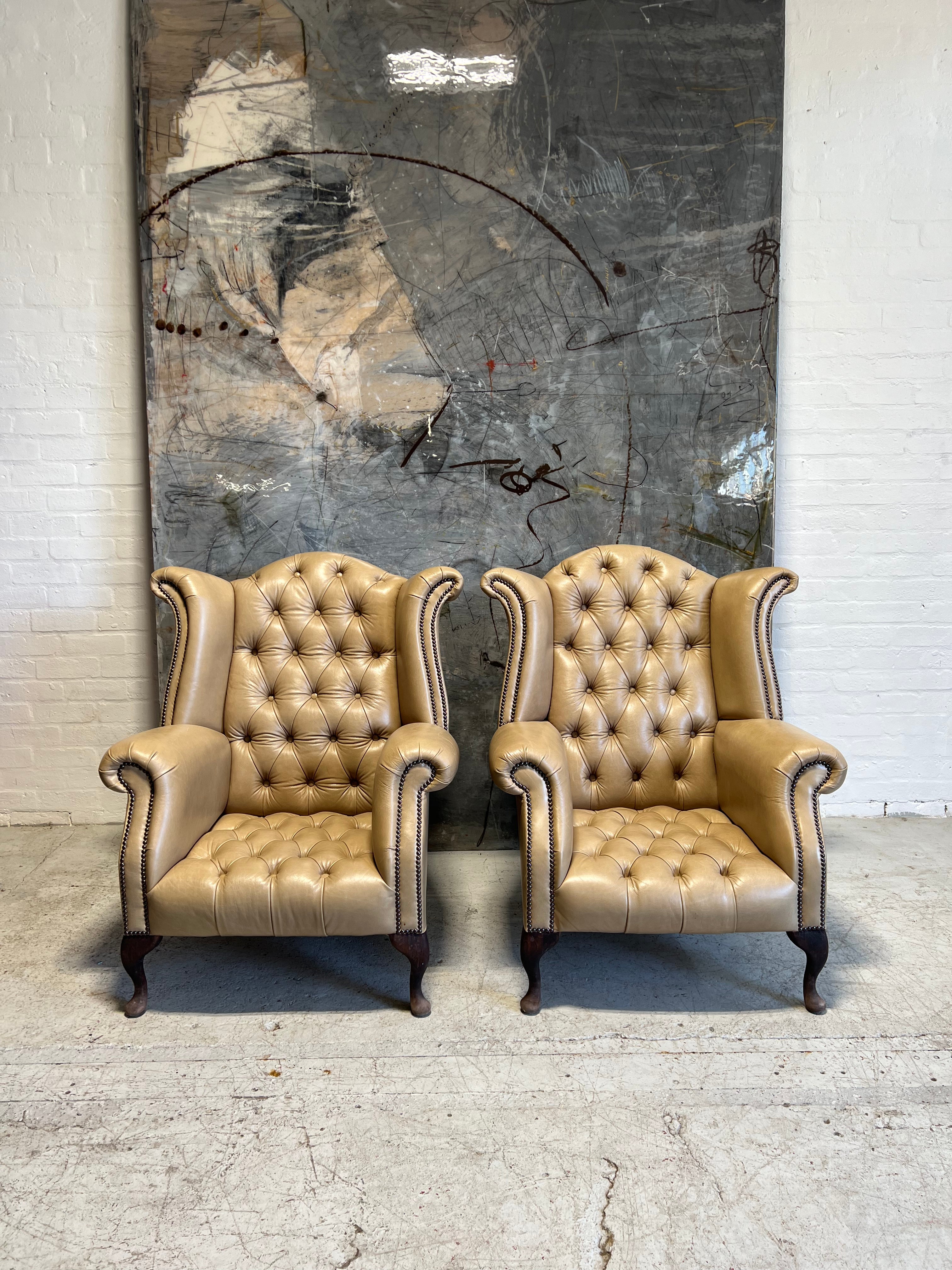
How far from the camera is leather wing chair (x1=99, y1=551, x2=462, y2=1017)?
1.83 meters

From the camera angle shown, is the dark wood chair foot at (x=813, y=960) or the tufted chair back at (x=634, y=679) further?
the tufted chair back at (x=634, y=679)

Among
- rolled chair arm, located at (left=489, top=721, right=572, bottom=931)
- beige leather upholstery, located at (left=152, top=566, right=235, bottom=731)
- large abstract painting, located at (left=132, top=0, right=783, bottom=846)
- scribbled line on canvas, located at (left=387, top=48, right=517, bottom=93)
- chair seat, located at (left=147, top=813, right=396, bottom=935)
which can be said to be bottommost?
chair seat, located at (left=147, top=813, right=396, bottom=935)

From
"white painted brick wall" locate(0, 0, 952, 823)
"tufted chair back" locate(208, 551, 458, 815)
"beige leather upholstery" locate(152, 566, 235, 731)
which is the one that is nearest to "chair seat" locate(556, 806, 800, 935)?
"tufted chair back" locate(208, 551, 458, 815)

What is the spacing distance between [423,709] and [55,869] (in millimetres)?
1479

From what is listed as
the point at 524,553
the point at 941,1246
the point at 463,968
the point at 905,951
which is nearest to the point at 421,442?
the point at 524,553

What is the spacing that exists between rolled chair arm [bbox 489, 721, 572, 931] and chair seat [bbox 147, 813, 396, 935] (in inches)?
12.9

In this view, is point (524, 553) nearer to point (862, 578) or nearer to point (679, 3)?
point (862, 578)

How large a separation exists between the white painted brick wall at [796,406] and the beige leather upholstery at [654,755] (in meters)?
0.81

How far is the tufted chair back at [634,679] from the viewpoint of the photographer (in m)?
2.30

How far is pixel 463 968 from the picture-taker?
2096 millimetres

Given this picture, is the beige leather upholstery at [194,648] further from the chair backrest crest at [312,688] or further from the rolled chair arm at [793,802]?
the rolled chair arm at [793,802]

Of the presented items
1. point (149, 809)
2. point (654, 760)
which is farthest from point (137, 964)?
point (654, 760)

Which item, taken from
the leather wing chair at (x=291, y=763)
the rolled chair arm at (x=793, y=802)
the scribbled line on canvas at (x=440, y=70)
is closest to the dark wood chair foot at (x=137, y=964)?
the leather wing chair at (x=291, y=763)

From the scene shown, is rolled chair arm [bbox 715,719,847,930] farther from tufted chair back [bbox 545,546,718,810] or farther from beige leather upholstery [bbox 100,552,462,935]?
beige leather upholstery [bbox 100,552,462,935]
